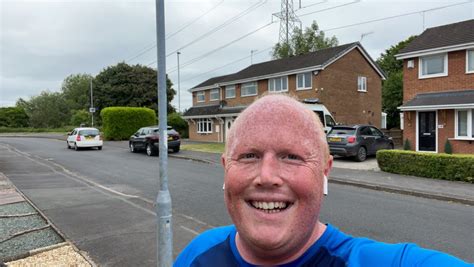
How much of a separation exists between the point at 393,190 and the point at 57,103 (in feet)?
272

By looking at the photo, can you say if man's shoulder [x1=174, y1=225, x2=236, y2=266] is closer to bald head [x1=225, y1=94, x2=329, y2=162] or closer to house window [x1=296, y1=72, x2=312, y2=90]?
bald head [x1=225, y1=94, x2=329, y2=162]

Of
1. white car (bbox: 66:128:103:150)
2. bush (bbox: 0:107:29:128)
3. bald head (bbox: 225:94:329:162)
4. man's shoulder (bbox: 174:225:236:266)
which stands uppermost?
bush (bbox: 0:107:29:128)

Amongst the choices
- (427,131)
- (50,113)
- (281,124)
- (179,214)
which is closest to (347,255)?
(281,124)

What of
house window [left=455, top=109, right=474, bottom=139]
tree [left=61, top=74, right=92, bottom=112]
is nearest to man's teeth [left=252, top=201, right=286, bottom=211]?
house window [left=455, top=109, right=474, bottom=139]

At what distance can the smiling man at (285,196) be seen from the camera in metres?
1.24

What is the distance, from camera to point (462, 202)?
8.98 metres

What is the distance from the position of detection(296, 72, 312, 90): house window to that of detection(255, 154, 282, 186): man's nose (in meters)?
27.3

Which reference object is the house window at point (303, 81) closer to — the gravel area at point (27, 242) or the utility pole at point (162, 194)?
the gravel area at point (27, 242)

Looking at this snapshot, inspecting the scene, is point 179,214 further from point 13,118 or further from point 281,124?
point 13,118

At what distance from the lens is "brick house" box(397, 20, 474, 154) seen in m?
17.7

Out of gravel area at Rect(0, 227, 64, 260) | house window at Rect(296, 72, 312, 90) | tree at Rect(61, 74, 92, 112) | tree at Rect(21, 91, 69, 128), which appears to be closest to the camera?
gravel area at Rect(0, 227, 64, 260)

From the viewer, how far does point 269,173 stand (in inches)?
48.7

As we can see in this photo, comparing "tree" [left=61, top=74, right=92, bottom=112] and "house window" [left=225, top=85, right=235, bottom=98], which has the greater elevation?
"tree" [left=61, top=74, right=92, bottom=112]

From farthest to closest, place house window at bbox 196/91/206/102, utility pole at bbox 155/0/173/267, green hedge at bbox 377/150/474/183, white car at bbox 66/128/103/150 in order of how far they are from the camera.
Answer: house window at bbox 196/91/206/102
white car at bbox 66/128/103/150
green hedge at bbox 377/150/474/183
utility pole at bbox 155/0/173/267
